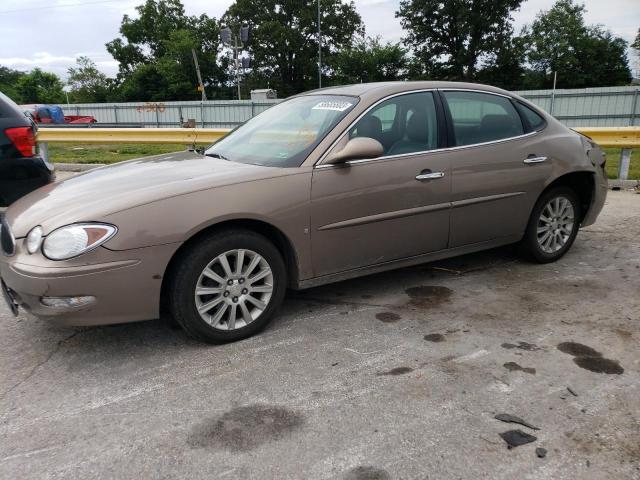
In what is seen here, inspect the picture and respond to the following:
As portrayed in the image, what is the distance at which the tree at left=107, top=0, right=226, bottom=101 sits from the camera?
62.1 metres

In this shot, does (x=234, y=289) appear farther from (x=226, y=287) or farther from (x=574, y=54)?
(x=574, y=54)

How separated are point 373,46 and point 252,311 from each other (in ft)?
195

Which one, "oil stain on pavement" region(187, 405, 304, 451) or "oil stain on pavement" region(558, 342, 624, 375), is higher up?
"oil stain on pavement" region(558, 342, 624, 375)

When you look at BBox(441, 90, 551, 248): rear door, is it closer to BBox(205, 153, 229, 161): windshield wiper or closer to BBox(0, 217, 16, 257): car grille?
Result: BBox(205, 153, 229, 161): windshield wiper

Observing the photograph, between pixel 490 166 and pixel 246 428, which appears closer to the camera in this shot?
pixel 246 428

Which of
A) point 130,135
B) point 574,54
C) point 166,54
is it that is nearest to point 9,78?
point 166,54

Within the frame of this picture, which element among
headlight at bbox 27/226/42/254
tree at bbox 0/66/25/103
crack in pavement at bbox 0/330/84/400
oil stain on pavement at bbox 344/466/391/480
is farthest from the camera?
tree at bbox 0/66/25/103

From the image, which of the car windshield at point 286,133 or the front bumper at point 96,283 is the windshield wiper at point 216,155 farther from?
the front bumper at point 96,283

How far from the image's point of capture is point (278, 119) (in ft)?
14.0

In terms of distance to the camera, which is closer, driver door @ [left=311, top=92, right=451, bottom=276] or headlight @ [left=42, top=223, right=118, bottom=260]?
headlight @ [left=42, top=223, right=118, bottom=260]

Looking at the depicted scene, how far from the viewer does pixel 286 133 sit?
3996mm

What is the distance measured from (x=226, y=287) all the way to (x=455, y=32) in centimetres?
5684

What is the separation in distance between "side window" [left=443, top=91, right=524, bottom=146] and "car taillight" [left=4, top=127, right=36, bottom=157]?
383 centimetres

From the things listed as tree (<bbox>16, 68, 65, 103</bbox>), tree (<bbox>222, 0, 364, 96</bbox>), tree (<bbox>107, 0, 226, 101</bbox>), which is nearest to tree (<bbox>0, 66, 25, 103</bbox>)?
tree (<bbox>16, 68, 65, 103</bbox>)
